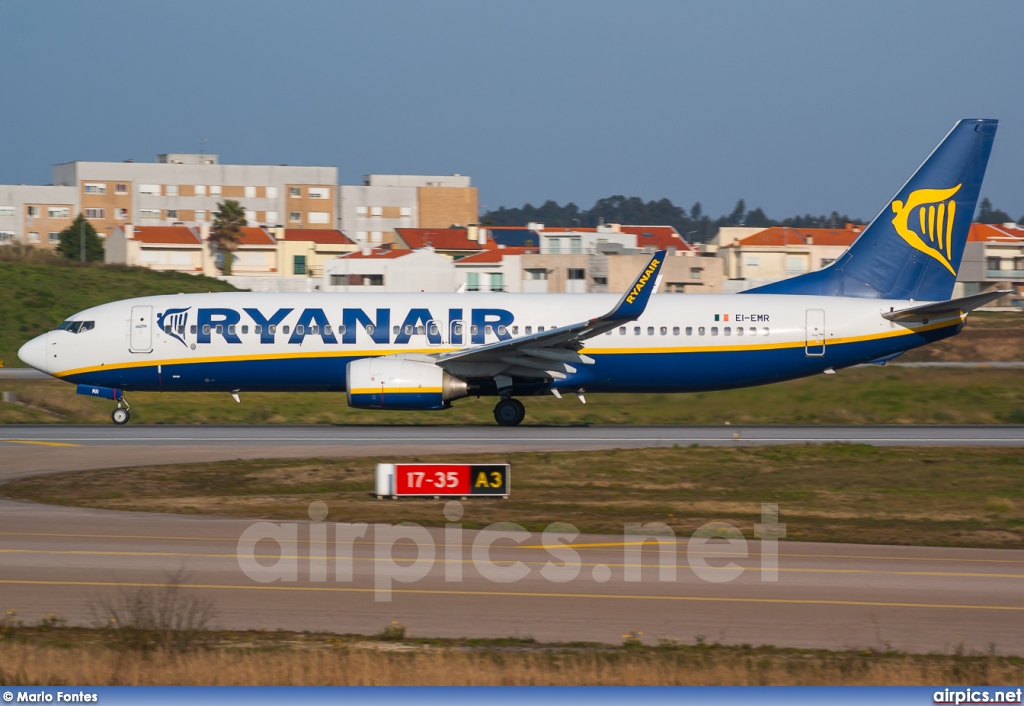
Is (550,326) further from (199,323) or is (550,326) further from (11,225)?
(11,225)

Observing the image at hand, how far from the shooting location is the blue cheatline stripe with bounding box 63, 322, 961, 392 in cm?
3244

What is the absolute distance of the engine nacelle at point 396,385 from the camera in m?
30.6

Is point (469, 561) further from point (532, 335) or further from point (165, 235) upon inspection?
point (165, 235)

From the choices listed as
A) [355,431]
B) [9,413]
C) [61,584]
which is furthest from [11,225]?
[61,584]

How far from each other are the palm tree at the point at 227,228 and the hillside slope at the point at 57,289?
3672 cm

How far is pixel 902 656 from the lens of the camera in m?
11.0

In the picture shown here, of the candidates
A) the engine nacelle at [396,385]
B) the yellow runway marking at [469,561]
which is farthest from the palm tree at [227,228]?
the yellow runway marking at [469,561]

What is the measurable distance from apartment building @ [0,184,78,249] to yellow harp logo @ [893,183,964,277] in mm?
121981

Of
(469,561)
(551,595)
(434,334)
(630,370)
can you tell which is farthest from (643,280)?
(551,595)

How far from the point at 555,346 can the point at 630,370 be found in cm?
266

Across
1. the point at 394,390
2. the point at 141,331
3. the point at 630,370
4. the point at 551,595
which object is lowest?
the point at 551,595

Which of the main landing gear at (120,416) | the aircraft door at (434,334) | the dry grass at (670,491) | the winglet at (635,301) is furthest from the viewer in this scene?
the main landing gear at (120,416)

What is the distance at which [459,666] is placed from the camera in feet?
34.2

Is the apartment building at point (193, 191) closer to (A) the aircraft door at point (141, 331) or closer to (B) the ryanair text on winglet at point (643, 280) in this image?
(A) the aircraft door at point (141, 331)
